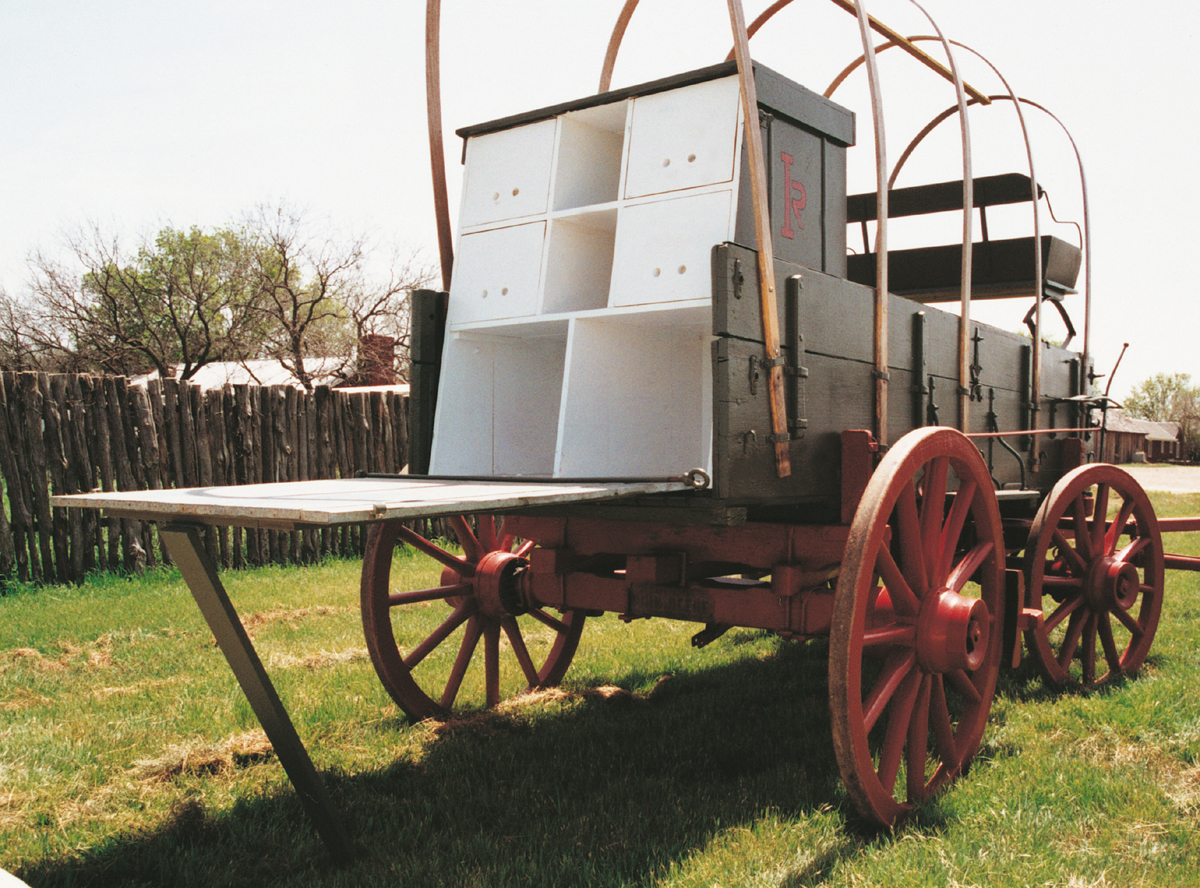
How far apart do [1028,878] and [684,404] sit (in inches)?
79.5

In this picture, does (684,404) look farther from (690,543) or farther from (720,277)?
(720,277)

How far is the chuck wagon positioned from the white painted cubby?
0.01m

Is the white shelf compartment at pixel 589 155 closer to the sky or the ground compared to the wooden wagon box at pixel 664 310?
closer to the sky

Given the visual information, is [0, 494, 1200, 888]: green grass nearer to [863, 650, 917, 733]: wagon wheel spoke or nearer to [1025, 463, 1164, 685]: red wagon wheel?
[1025, 463, 1164, 685]: red wagon wheel

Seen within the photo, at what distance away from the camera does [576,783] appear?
296 centimetres

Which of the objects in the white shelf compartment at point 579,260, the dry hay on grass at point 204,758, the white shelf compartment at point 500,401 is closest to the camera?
the dry hay on grass at point 204,758

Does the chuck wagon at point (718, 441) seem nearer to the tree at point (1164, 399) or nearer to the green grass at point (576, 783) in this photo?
the green grass at point (576, 783)

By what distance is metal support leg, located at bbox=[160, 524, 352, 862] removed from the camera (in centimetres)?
215

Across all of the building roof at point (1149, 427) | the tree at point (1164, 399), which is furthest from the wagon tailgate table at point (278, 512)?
the tree at point (1164, 399)

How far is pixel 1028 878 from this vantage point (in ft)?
7.41

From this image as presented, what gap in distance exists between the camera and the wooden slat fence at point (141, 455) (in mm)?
6336

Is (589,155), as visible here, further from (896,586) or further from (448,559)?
(896,586)

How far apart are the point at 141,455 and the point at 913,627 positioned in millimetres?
6121

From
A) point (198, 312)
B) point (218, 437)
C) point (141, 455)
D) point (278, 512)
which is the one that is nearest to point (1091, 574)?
point (278, 512)
